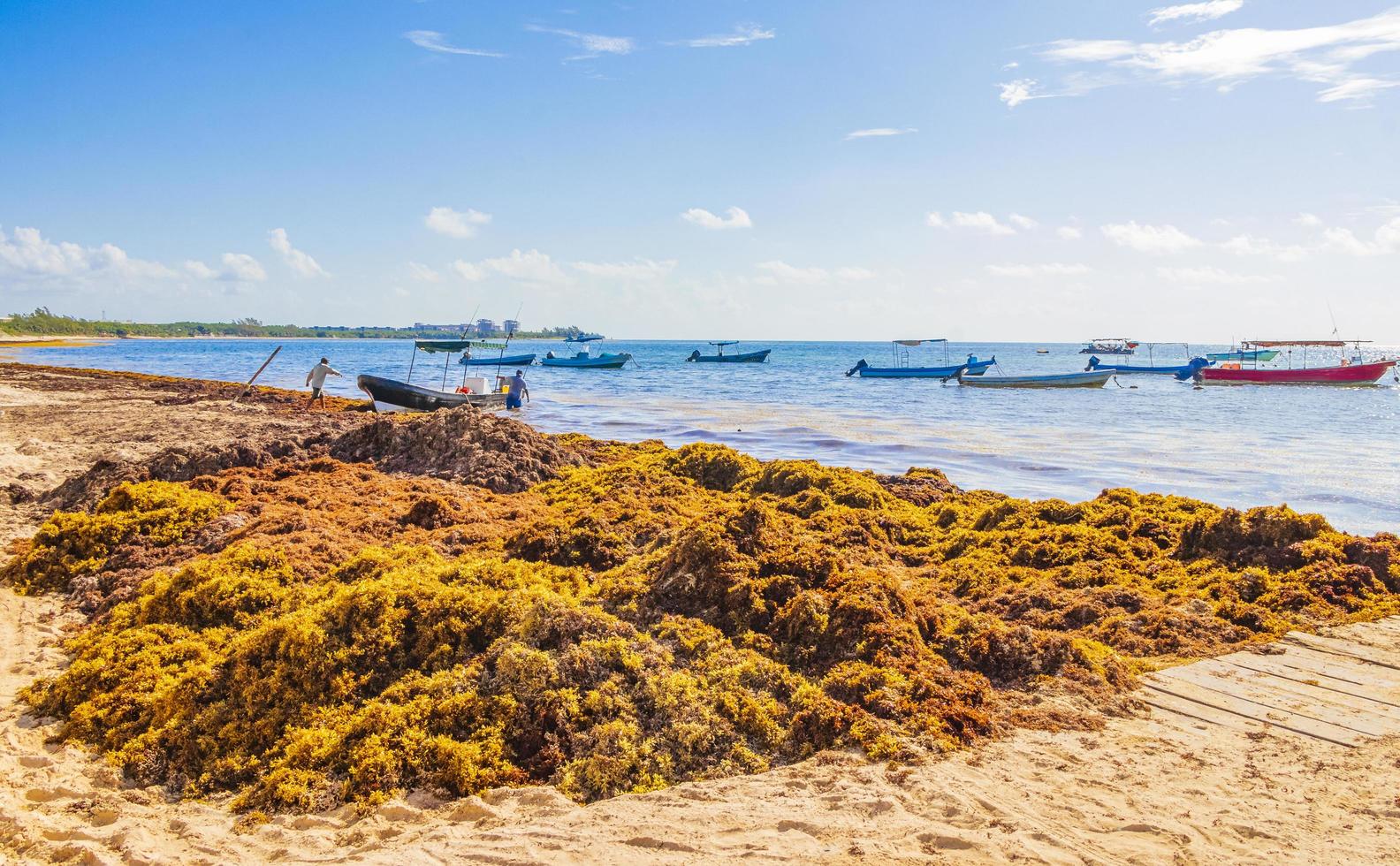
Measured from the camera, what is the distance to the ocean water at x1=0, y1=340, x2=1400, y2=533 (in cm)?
1659

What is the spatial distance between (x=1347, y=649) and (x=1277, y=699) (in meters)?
1.47

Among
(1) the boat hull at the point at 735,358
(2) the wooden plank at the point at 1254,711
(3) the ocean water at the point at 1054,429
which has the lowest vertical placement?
(2) the wooden plank at the point at 1254,711

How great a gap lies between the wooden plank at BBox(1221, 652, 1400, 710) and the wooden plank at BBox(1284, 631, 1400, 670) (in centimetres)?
54

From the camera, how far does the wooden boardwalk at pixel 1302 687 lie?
503 centimetres

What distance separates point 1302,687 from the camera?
18.3ft

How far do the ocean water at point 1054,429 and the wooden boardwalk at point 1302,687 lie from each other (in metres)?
8.35

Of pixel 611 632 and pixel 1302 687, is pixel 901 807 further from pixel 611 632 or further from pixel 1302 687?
pixel 1302 687

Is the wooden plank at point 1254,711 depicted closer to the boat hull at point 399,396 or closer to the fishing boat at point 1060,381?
the boat hull at point 399,396

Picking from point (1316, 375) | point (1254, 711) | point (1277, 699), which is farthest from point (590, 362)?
point (1254, 711)

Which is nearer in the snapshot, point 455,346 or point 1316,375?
point 455,346

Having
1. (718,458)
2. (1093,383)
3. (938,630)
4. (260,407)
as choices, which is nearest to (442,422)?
(718,458)

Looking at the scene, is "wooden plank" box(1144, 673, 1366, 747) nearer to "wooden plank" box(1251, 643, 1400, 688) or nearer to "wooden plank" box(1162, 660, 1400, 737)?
"wooden plank" box(1162, 660, 1400, 737)

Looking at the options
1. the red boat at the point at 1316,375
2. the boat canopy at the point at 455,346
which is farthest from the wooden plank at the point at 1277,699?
the red boat at the point at 1316,375

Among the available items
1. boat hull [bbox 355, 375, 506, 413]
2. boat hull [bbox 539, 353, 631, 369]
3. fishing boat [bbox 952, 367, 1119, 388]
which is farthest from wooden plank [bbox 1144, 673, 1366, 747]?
boat hull [bbox 539, 353, 631, 369]
